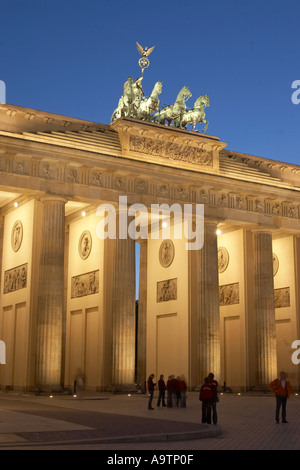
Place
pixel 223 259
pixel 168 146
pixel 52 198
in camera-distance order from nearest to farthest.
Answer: pixel 52 198, pixel 168 146, pixel 223 259

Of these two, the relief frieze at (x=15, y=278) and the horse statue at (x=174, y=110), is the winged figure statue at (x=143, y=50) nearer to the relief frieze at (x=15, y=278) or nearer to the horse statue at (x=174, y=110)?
the horse statue at (x=174, y=110)

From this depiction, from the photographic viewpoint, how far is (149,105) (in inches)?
1607

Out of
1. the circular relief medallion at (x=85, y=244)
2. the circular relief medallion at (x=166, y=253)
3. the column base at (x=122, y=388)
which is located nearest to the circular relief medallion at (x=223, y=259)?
the circular relief medallion at (x=166, y=253)

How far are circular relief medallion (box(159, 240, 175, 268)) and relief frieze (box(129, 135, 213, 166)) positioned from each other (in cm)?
583

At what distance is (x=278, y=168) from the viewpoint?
4625cm

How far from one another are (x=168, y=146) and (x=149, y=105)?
2888 millimetres

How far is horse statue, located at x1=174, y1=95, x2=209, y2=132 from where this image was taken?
42062 mm

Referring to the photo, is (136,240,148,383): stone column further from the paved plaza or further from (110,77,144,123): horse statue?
the paved plaza

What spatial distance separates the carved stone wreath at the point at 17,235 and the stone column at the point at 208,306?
11.1 metres

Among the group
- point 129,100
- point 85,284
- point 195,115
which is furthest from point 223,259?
point 129,100

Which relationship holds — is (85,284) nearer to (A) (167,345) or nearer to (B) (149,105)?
(A) (167,345)

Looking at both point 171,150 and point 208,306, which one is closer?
point 208,306

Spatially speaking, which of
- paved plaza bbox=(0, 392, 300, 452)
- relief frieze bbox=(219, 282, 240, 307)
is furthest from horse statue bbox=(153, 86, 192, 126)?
paved plaza bbox=(0, 392, 300, 452)
